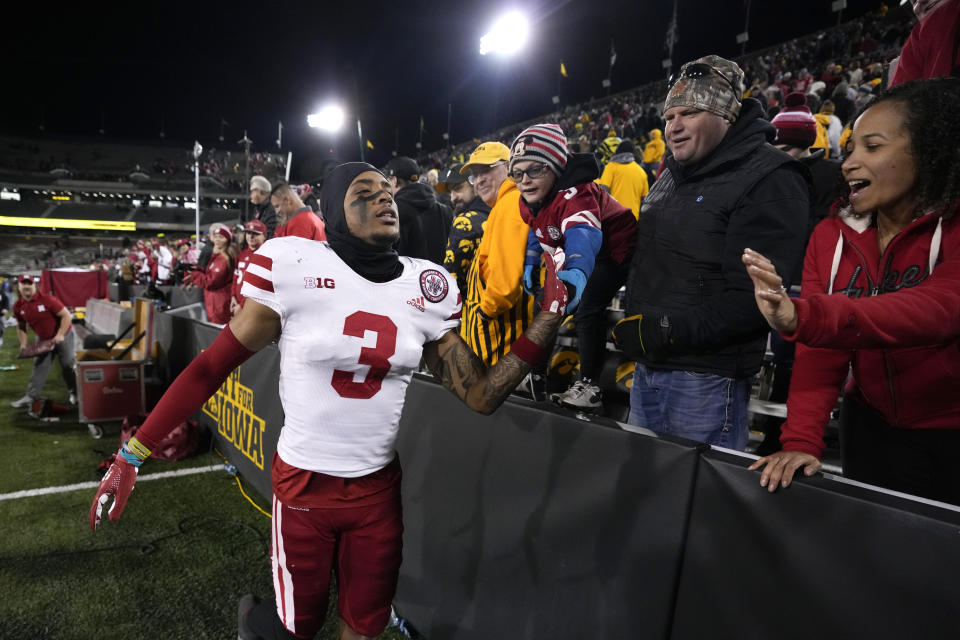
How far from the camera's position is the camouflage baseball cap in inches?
79.2

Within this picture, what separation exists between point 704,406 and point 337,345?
143 cm

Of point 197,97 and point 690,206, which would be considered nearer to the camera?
point 690,206

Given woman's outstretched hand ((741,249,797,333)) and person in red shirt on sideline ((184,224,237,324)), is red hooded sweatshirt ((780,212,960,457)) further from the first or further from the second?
person in red shirt on sideline ((184,224,237,324))

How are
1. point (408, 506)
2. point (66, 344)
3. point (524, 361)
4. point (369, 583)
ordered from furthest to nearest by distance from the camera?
point (66, 344), point (408, 506), point (369, 583), point (524, 361)

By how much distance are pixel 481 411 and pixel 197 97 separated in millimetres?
58374

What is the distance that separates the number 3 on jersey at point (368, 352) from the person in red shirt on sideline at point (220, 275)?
19.1ft

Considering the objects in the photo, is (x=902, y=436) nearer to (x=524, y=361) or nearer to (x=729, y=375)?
(x=729, y=375)

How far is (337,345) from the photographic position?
1729mm

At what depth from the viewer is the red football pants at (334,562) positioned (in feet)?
5.88

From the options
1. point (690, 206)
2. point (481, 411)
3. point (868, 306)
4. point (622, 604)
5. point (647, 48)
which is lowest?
point (622, 604)

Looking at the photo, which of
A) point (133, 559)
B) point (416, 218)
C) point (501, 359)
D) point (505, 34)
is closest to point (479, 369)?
point (501, 359)

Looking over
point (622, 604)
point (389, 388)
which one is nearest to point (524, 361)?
point (389, 388)

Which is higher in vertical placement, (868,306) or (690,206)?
(690,206)

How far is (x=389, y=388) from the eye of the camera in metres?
1.89
